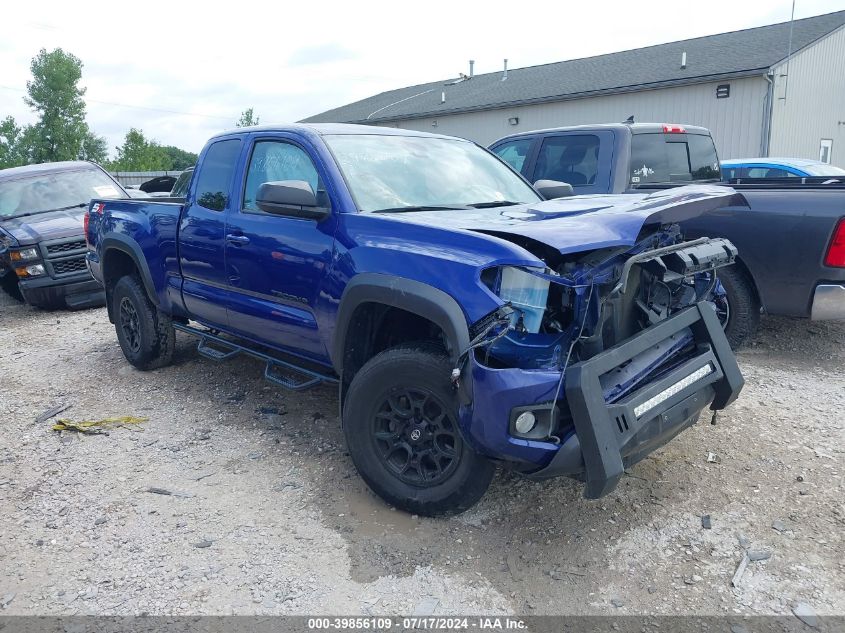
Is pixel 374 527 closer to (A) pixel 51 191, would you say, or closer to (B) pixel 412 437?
(B) pixel 412 437

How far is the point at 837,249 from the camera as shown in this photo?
5055 mm

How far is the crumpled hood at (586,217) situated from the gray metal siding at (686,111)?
51.1 ft

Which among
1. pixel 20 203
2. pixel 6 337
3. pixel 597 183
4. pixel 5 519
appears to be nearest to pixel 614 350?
pixel 5 519

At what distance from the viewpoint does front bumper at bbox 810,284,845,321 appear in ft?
16.7

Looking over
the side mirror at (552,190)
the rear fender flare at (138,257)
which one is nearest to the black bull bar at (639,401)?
the side mirror at (552,190)

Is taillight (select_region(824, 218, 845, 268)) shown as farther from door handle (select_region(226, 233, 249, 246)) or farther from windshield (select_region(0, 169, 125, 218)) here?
windshield (select_region(0, 169, 125, 218))

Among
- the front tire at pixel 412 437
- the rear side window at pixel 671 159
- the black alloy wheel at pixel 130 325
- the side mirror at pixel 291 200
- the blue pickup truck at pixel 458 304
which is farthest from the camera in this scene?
the rear side window at pixel 671 159

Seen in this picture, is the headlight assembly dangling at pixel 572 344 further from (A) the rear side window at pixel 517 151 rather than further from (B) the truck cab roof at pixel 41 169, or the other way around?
(B) the truck cab roof at pixel 41 169

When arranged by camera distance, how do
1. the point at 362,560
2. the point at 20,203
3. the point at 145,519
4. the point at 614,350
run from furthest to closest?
the point at 20,203
the point at 145,519
the point at 362,560
the point at 614,350

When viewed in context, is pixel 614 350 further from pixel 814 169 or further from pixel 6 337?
pixel 814 169

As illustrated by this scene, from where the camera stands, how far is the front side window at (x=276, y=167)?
4254 millimetres

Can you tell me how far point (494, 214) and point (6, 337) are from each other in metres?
6.82

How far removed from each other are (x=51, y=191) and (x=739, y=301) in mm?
9157

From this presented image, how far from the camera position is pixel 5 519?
3.79 m
